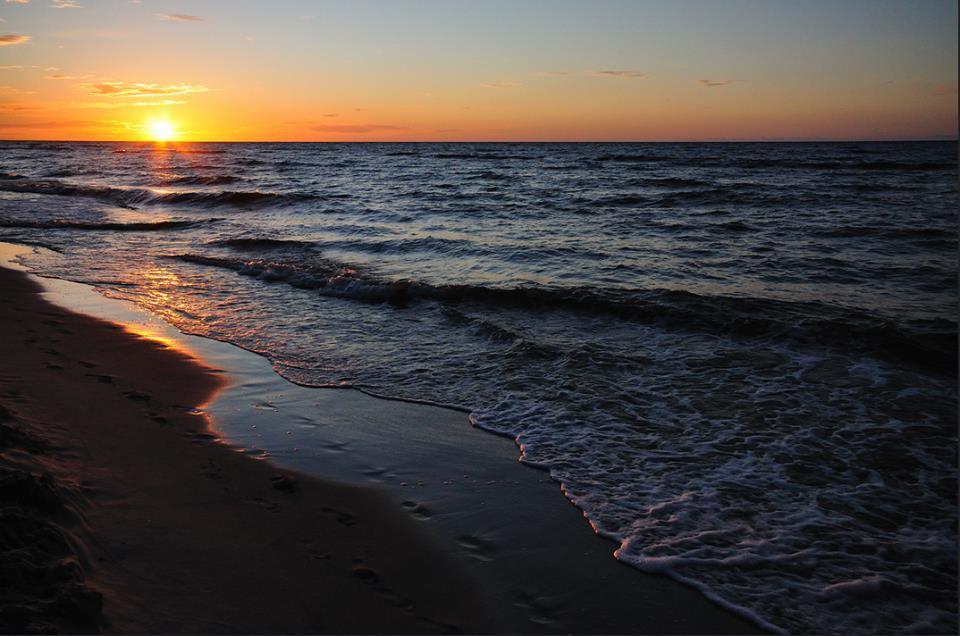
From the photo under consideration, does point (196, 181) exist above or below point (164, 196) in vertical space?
above

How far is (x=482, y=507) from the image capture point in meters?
4.36

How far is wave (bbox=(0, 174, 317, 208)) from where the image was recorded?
2797 cm

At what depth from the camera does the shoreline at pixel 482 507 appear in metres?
3.33

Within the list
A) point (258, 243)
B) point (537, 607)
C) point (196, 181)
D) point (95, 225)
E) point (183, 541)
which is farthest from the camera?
point (196, 181)

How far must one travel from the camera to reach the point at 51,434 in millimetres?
4871

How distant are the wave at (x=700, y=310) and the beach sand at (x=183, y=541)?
5.89 m

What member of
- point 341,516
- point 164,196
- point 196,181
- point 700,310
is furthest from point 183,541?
point 196,181

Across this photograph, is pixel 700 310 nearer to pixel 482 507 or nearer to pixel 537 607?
pixel 482 507

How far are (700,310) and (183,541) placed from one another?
7816 millimetres

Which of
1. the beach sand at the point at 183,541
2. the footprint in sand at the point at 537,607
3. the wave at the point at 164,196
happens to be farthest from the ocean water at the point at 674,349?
the wave at the point at 164,196

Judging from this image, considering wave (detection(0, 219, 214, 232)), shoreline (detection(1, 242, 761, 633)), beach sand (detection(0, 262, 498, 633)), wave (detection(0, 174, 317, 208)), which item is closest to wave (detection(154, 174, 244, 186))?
wave (detection(0, 174, 317, 208))

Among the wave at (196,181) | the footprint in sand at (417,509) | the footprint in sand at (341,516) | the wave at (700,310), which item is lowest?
the footprint in sand at (417,509)

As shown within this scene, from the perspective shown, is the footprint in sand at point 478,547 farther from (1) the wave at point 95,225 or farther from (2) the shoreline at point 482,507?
(1) the wave at point 95,225

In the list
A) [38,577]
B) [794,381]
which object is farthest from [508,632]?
[794,381]
